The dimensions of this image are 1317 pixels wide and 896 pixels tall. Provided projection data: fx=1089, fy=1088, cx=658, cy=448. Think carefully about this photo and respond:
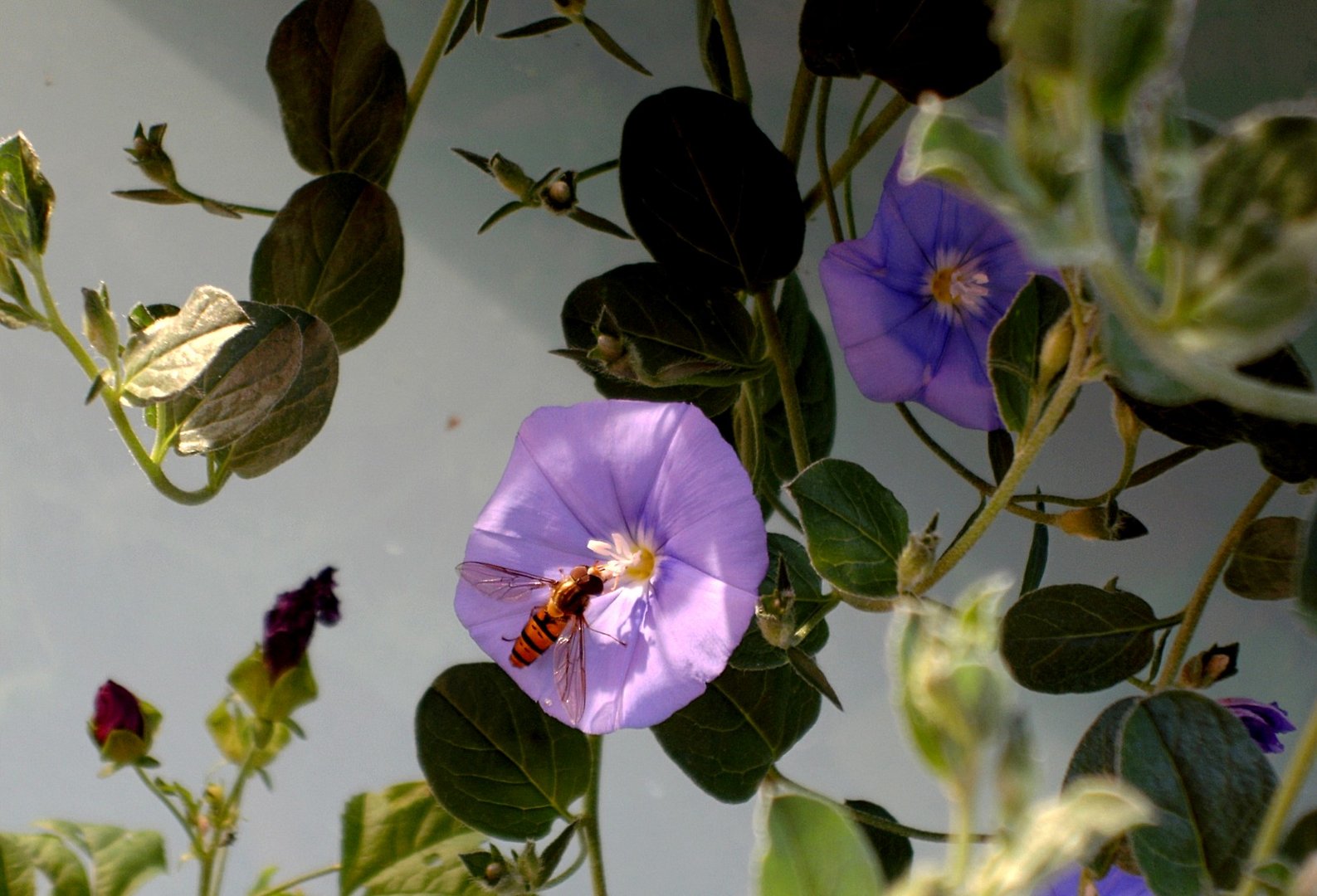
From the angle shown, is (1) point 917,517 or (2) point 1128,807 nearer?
(2) point 1128,807

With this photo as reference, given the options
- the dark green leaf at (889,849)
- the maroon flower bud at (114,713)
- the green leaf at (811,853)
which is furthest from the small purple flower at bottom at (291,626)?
the green leaf at (811,853)

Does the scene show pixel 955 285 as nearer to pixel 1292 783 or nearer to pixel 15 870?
pixel 1292 783

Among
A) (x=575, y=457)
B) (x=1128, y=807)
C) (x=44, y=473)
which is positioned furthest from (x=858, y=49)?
(x=44, y=473)

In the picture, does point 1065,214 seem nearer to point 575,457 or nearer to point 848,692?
point 575,457

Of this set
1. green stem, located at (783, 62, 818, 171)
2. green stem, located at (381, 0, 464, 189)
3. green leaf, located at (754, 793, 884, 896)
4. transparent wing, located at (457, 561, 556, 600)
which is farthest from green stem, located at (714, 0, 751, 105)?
green leaf, located at (754, 793, 884, 896)

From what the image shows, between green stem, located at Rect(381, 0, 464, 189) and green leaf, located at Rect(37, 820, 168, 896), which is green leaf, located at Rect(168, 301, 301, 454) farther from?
green leaf, located at Rect(37, 820, 168, 896)

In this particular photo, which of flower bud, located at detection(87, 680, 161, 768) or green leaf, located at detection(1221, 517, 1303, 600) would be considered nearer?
green leaf, located at detection(1221, 517, 1303, 600)
